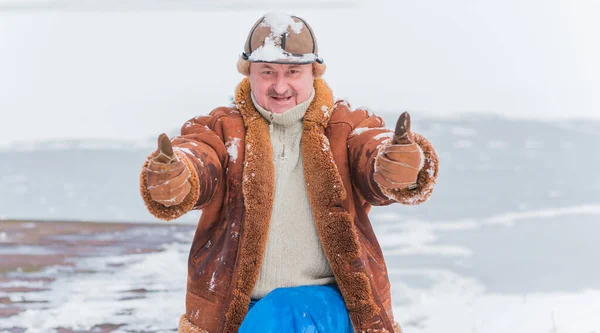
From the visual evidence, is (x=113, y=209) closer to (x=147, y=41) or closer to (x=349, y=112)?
(x=147, y=41)

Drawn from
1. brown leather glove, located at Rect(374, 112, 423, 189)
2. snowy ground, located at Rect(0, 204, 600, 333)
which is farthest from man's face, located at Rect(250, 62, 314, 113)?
snowy ground, located at Rect(0, 204, 600, 333)

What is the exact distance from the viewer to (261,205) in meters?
1.91

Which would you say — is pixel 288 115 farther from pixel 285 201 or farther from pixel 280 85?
pixel 285 201

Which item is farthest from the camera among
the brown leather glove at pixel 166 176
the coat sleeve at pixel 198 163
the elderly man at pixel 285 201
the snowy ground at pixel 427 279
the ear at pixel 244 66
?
the snowy ground at pixel 427 279

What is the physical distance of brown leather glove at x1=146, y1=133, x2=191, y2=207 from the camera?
5.23ft

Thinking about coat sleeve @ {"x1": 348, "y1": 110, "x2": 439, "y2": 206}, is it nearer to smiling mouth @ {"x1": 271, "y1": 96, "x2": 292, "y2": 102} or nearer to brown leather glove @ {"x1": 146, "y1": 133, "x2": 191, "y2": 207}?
smiling mouth @ {"x1": 271, "y1": 96, "x2": 292, "y2": 102}

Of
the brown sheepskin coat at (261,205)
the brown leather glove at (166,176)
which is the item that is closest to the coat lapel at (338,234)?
the brown sheepskin coat at (261,205)

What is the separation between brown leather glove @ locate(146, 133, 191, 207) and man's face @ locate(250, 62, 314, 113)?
0.38 metres

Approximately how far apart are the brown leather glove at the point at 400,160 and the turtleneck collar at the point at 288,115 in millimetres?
334

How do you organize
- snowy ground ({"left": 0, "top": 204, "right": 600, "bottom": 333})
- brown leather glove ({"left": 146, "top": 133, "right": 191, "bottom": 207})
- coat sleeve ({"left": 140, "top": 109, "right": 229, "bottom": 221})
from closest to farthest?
brown leather glove ({"left": 146, "top": 133, "right": 191, "bottom": 207}) < coat sleeve ({"left": 140, "top": 109, "right": 229, "bottom": 221}) < snowy ground ({"left": 0, "top": 204, "right": 600, "bottom": 333})

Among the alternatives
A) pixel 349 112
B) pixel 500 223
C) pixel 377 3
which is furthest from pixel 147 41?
pixel 349 112

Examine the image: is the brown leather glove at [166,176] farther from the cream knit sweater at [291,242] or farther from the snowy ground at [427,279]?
the snowy ground at [427,279]

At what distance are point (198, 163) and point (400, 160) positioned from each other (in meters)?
0.46

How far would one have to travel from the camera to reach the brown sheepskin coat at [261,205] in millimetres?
1892
